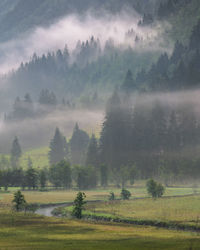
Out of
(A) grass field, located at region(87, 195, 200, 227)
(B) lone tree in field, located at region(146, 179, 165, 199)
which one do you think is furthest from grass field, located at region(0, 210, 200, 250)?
(B) lone tree in field, located at region(146, 179, 165, 199)

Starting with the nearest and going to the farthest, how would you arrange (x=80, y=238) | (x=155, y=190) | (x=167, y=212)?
(x=80, y=238), (x=167, y=212), (x=155, y=190)

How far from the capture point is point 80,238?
6512cm

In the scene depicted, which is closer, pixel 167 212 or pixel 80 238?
pixel 80 238

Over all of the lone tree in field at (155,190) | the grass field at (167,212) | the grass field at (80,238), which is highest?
the lone tree in field at (155,190)

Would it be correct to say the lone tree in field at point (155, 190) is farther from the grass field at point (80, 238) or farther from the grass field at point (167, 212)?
the grass field at point (80, 238)

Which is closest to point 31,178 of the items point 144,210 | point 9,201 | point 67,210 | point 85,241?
point 9,201

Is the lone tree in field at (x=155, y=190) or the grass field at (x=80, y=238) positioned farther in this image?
the lone tree in field at (x=155, y=190)

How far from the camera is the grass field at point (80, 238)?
2226 inches

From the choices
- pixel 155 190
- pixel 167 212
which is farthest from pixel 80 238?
pixel 155 190

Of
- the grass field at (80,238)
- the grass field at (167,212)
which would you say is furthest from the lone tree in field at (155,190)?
the grass field at (80,238)

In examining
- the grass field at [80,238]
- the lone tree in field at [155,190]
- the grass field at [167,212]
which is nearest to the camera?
the grass field at [80,238]

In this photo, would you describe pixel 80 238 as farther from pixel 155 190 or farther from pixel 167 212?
pixel 155 190

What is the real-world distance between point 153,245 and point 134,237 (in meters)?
9.50

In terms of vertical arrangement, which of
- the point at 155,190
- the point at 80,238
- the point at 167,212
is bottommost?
the point at 80,238
